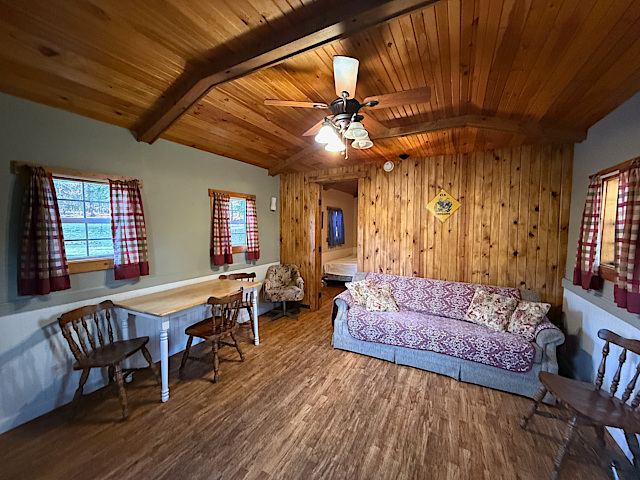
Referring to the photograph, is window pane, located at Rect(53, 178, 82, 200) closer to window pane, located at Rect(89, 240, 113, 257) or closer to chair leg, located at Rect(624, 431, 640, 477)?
window pane, located at Rect(89, 240, 113, 257)

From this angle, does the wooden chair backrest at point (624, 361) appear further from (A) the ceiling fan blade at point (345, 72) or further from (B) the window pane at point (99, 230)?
(B) the window pane at point (99, 230)

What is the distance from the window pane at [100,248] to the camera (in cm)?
232

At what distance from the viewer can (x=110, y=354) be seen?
80.4 inches

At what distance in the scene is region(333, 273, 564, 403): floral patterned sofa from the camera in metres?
2.17

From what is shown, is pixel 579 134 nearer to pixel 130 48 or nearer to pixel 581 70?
pixel 581 70

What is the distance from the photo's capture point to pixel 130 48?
167 centimetres

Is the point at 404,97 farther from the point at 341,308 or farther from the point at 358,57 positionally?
the point at 341,308

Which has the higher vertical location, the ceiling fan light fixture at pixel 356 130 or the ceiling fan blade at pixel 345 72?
the ceiling fan blade at pixel 345 72

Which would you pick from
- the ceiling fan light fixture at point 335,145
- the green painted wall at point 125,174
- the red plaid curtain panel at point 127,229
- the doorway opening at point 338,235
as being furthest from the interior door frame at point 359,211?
the red plaid curtain panel at point 127,229

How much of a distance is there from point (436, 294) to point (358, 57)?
2690 millimetres

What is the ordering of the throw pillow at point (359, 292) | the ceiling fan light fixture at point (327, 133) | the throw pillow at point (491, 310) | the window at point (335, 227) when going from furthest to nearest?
1. the window at point (335, 227)
2. the throw pillow at point (359, 292)
3. the throw pillow at point (491, 310)
4. the ceiling fan light fixture at point (327, 133)

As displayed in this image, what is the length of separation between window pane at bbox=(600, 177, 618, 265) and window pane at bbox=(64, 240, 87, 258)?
4.53 metres

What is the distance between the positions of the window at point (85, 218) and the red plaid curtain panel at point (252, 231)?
1.74 m

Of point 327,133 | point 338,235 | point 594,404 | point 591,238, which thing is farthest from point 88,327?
point 338,235
